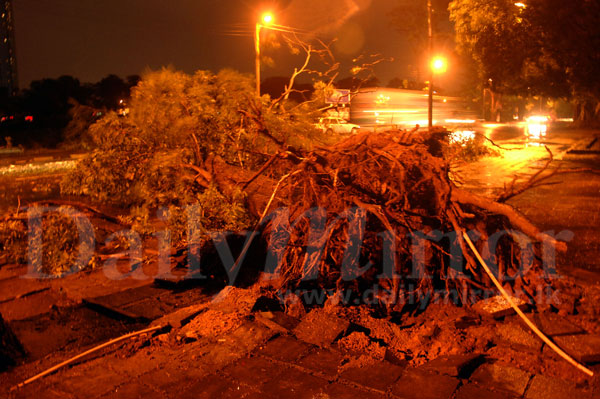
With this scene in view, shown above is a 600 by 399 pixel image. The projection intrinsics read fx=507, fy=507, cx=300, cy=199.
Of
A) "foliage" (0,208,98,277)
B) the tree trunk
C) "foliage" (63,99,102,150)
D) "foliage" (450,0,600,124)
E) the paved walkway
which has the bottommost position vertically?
the paved walkway

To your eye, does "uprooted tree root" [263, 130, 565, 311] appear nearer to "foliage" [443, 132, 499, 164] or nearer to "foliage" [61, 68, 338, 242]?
"foliage" [443, 132, 499, 164]

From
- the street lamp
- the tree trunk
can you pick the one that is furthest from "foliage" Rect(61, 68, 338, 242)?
the tree trunk

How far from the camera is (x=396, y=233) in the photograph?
17.4ft

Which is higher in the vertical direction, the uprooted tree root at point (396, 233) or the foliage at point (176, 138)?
the foliage at point (176, 138)

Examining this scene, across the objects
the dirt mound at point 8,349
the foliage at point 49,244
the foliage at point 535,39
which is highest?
the foliage at point 535,39

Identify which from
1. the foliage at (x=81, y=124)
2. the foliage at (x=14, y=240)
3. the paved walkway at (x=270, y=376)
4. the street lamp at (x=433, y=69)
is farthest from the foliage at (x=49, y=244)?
the street lamp at (x=433, y=69)

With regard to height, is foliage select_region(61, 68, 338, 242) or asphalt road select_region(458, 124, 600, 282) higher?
Result: foliage select_region(61, 68, 338, 242)

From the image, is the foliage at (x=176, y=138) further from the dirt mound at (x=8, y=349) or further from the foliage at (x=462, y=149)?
the dirt mound at (x=8, y=349)

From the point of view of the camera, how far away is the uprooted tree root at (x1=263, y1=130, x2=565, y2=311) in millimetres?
5258

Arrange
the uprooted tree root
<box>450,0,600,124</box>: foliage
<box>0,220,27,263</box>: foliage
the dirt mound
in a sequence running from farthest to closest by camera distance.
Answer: <box>450,0,600,124</box>: foliage → <box>0,220,27,263</box>: foliage → the uprooted tree root → the dirt mound

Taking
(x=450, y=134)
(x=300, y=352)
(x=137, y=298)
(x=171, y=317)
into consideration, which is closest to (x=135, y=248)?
(x=137, y=298)

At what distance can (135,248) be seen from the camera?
732cm

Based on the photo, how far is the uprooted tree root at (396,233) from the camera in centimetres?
526

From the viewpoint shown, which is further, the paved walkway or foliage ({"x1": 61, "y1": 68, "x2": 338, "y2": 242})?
foliage ({"x1": 61, "y1": 68, "x2": 338, "y2": 242})
